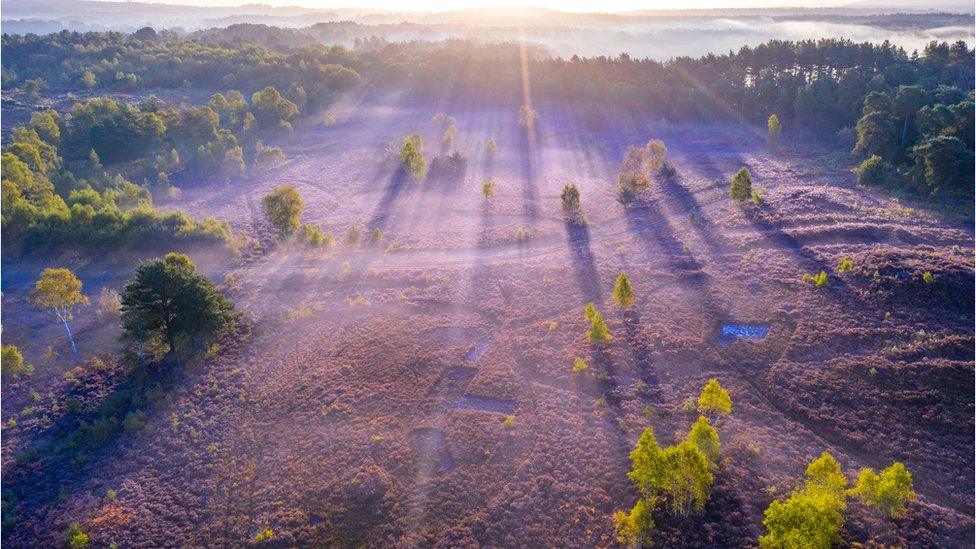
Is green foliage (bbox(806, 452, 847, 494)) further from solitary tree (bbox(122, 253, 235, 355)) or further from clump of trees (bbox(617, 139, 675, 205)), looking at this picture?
clump of trees (bbox(617, 139, 675, 205))

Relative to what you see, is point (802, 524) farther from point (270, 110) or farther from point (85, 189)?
point (270, 110)

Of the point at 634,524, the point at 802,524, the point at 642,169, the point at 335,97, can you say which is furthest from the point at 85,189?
the point at 802,524

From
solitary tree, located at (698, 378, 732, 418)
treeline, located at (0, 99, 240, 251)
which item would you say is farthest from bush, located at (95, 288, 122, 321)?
solitary tree, located at (698, 378, 732, 418)

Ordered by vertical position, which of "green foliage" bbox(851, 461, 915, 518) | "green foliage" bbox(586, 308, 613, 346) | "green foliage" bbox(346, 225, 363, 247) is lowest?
"green foliage" bbox(851, 461, 915, 518)

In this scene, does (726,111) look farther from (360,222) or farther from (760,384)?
(760,384)

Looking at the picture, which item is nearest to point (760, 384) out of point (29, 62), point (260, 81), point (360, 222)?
point (360, 222)

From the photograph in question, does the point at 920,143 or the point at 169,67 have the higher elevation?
the point at 169,67
